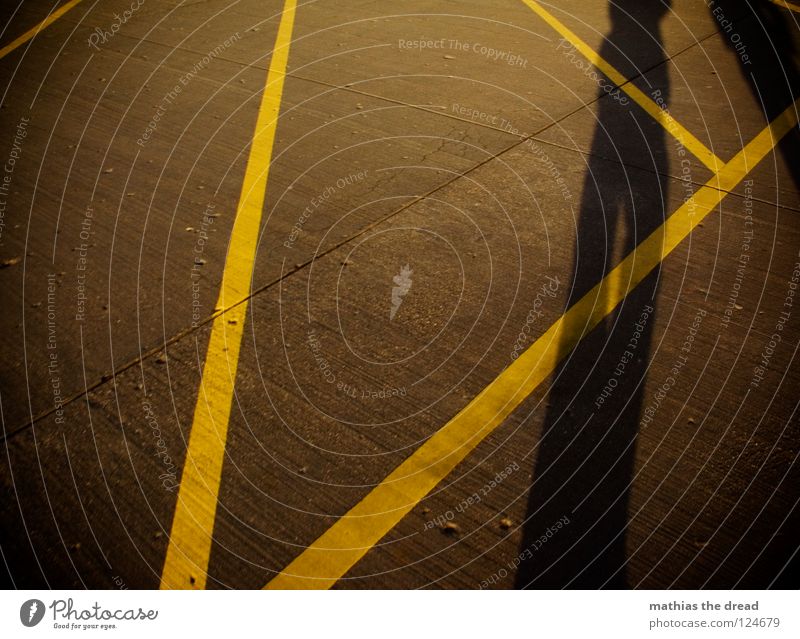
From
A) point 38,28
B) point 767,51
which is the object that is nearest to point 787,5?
point 767,51

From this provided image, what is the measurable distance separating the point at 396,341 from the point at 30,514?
1.85m

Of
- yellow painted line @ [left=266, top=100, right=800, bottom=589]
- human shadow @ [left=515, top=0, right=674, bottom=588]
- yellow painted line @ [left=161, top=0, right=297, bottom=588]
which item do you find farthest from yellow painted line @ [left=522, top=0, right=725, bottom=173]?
yellow painted line @ [left=161, top=0, right=297, bottom=588]

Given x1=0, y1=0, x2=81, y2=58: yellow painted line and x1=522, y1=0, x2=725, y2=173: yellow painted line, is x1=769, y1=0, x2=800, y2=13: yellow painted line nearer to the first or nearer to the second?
x1=522, y1=0, x2=725, y2=173: yellow painted line

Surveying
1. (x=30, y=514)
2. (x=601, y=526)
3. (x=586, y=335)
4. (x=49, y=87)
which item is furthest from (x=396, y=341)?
(x=49, y=87)

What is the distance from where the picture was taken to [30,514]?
2832mm

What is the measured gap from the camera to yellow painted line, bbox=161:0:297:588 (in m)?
2.69

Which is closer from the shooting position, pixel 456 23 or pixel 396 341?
pixel 396 341

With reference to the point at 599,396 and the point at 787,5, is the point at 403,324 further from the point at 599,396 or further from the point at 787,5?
the point at 787,5

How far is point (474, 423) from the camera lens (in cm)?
319

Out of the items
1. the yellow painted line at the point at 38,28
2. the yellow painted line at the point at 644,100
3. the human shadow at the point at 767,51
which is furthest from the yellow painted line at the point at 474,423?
the yellow painted line at the point at 38,28

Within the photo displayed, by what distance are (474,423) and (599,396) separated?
2.08 ft

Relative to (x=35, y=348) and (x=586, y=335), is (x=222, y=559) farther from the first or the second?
(x=586, y=335)

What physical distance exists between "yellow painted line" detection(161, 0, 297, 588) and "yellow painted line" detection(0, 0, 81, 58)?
406 cm

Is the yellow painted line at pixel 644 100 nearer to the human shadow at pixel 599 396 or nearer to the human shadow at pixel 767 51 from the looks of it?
the human shadow at pixel 599 396
